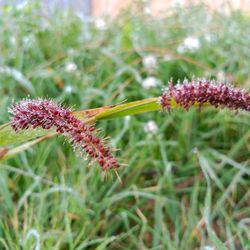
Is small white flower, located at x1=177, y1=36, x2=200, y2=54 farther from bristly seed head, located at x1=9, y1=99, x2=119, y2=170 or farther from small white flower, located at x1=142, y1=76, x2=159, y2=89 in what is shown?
bristly seed head, located at x1=9, y1=99, x2=119, y2=170

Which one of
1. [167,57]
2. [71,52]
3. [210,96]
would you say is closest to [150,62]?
[167,57]

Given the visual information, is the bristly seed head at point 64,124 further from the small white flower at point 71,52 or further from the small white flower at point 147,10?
the small white flower at point 147,10

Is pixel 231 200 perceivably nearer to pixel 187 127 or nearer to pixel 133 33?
pixel 187 127

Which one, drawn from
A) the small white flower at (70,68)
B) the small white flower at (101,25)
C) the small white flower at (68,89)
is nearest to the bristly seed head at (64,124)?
the small white flower at (68,89)

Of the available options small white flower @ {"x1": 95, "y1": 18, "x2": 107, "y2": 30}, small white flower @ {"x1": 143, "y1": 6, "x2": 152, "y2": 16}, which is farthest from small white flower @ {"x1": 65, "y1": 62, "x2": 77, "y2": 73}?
small white flower @ {"x1": 143, "y1": 6, "x2": 152, "y2": 16}

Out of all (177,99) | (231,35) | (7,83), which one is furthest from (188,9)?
(177,99)

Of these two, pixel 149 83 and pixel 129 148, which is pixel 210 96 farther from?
pixel 149 83
